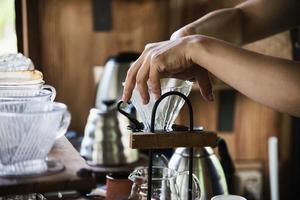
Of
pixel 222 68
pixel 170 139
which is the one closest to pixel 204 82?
pixel 222 68

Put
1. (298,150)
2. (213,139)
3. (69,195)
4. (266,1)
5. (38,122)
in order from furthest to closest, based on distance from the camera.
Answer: (298,150)
(266,1)
(69,195)
(213,139)
(38,122)

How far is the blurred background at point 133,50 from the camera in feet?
7.82

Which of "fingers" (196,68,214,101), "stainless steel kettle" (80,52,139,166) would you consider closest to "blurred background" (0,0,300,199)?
"stainless steel kettle" (80,52,139,166)

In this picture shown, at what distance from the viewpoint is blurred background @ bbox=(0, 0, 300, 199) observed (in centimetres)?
238

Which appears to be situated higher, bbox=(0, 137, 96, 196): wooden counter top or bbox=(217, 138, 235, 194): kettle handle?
bbox=(0, 137, 96, 196): wooden counter top

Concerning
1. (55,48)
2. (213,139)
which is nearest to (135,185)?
(213,139)

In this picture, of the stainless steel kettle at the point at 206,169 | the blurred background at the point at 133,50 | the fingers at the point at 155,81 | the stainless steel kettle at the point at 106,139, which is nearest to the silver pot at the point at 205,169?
the stainless steel kettle at the point at 206,169

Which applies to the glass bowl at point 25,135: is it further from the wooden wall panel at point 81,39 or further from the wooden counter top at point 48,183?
the wooden wall panel at point 81,39

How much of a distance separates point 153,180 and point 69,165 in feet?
0.65

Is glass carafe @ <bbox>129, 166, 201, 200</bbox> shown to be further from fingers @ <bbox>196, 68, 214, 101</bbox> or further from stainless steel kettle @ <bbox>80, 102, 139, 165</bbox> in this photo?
stainless steel kettle @ <bbox>80, 102, 139, 165</bbox>

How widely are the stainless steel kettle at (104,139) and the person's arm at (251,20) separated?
47 centimetres

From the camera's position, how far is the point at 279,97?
96 cm

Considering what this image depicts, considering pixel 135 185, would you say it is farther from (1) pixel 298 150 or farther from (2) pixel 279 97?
(1) pixel 298 150

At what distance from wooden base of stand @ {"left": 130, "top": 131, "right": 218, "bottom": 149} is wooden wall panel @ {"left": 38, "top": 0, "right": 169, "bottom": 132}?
1615 mm
